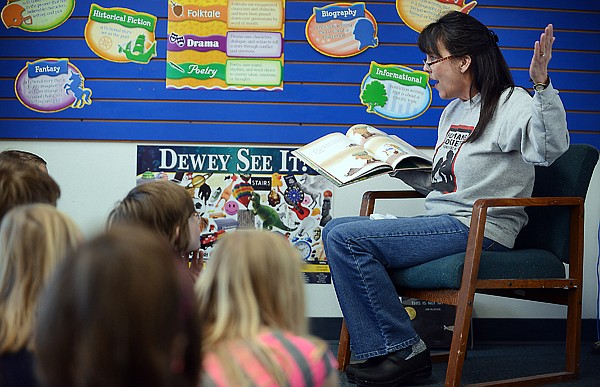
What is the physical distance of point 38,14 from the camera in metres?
3.50

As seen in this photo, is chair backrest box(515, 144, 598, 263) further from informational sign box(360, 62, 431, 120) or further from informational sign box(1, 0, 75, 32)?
informational sign box(1, 0, 75, 32)

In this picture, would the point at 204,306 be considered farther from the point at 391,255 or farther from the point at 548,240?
the point at 548,240

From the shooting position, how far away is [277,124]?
11.6 ft

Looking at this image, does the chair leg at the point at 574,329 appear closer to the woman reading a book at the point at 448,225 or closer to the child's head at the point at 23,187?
the woman reading a book at the point at 448,225

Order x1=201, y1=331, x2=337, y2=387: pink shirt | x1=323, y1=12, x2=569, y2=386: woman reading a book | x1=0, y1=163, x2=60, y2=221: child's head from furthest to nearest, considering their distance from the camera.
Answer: x1=323, y1=12, x2=569, y2=386: woman reading a book
x1=0, y1=163, x2=60, y2=221: child's head
x1=201, y1=331, x2=337, y2=387: pink shirt

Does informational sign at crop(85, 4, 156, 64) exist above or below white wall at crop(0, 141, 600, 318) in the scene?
above

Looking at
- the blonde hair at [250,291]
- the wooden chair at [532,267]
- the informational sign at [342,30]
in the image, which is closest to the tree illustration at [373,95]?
the informational sign at [342,30]

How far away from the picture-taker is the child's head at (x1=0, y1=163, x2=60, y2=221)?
4.99ft

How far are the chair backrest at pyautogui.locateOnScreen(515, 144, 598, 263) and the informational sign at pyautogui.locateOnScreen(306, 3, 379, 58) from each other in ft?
3.51

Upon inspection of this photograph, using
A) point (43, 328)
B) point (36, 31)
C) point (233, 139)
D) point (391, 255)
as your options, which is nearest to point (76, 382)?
A: point (43, 328)

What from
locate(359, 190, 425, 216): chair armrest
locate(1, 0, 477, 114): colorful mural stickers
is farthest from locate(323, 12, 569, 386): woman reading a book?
locate(1, 0, 477, 114): colorful mural stickers

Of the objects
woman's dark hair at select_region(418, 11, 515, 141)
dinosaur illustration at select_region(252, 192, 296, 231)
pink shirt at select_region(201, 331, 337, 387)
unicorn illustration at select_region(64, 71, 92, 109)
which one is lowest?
dinosaur illustration at select_region(252, 192, 296, 231)

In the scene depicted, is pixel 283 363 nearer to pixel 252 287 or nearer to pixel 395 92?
pixel 252 287

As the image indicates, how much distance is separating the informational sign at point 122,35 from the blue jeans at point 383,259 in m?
1.43
